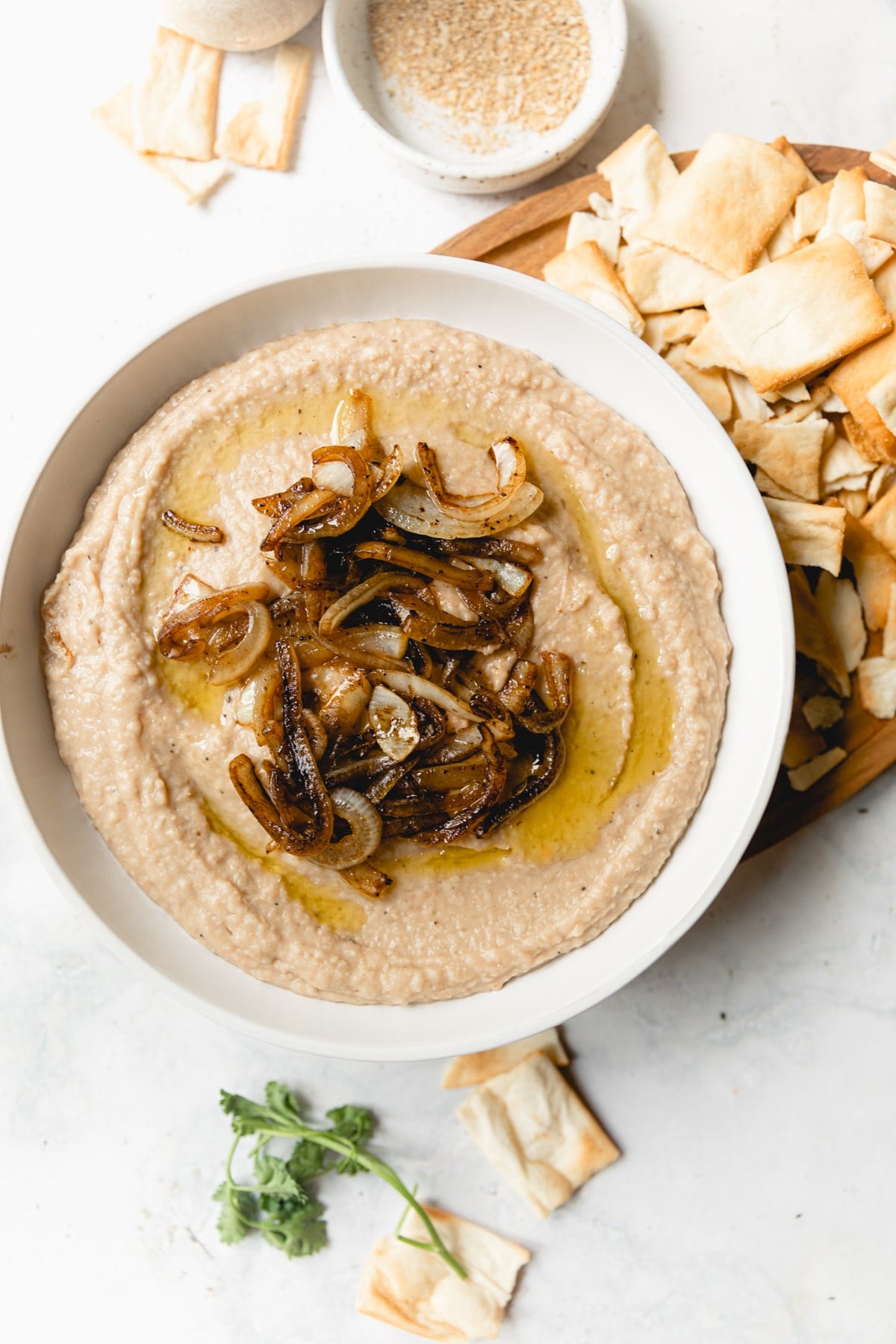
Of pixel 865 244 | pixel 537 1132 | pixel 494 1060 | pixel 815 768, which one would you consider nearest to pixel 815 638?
pixel 815 768

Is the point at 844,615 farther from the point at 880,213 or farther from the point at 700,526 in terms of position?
the point at 880,213

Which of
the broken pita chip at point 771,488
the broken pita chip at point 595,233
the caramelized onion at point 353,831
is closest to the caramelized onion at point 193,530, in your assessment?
the caramelized onion at point 353,831

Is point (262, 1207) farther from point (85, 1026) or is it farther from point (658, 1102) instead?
point (658, 1102)

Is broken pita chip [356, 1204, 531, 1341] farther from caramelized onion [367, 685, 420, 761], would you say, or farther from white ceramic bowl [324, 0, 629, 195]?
white ceramic bowl [324, 0, 629, 195]

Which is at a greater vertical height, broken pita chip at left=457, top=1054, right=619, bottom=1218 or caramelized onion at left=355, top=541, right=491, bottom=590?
caramelized onion at left=355, top=541, right=491, bottom=590

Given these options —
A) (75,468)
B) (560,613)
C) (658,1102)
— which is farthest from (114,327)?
(658,1102)

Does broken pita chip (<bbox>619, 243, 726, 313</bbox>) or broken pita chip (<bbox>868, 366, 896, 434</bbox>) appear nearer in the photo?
broken pita chip (<bbox>868, 366, 896, 434</bbox>)

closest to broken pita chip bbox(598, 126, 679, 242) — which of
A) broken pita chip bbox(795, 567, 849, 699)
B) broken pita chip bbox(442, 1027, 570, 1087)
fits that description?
broken pita chip bbox(795, 567, 849, 699)
